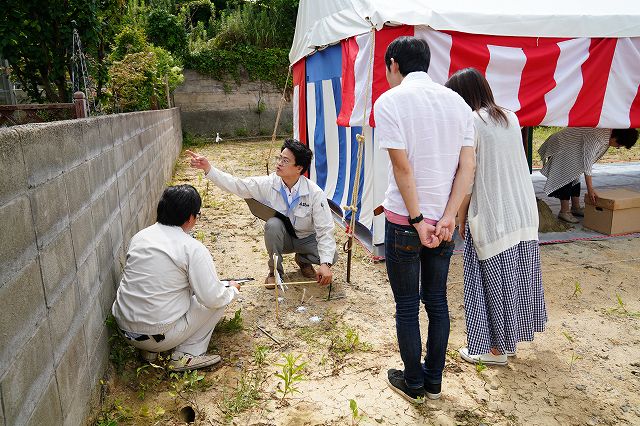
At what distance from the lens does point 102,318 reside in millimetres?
2260

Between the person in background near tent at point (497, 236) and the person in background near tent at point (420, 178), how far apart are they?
0.29 meters

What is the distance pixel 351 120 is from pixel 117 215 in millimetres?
1992

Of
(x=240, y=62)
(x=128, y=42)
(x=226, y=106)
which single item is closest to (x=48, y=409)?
(x=128, y=42)

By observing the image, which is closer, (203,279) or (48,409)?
(48,409)

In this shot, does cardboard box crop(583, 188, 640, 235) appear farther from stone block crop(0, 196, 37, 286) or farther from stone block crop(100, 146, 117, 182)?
stone block crop(0, 196, 37, 286)

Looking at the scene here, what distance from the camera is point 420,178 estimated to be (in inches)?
78.5

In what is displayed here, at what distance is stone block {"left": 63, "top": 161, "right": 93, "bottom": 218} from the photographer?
1.88 m

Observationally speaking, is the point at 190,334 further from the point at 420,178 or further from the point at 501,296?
the point at 501,296

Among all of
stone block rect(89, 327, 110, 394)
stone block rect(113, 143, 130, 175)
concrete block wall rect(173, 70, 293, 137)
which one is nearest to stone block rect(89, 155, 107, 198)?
stone block rect(113, 143, 130, 175)

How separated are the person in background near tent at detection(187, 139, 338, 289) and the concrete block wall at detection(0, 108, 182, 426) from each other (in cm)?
100

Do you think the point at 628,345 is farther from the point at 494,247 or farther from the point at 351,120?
the point at 351,120

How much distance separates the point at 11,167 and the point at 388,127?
4.27 feet

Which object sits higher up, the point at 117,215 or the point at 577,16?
the point at 577,16

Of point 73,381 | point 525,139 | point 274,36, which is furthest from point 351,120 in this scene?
point 274,36
